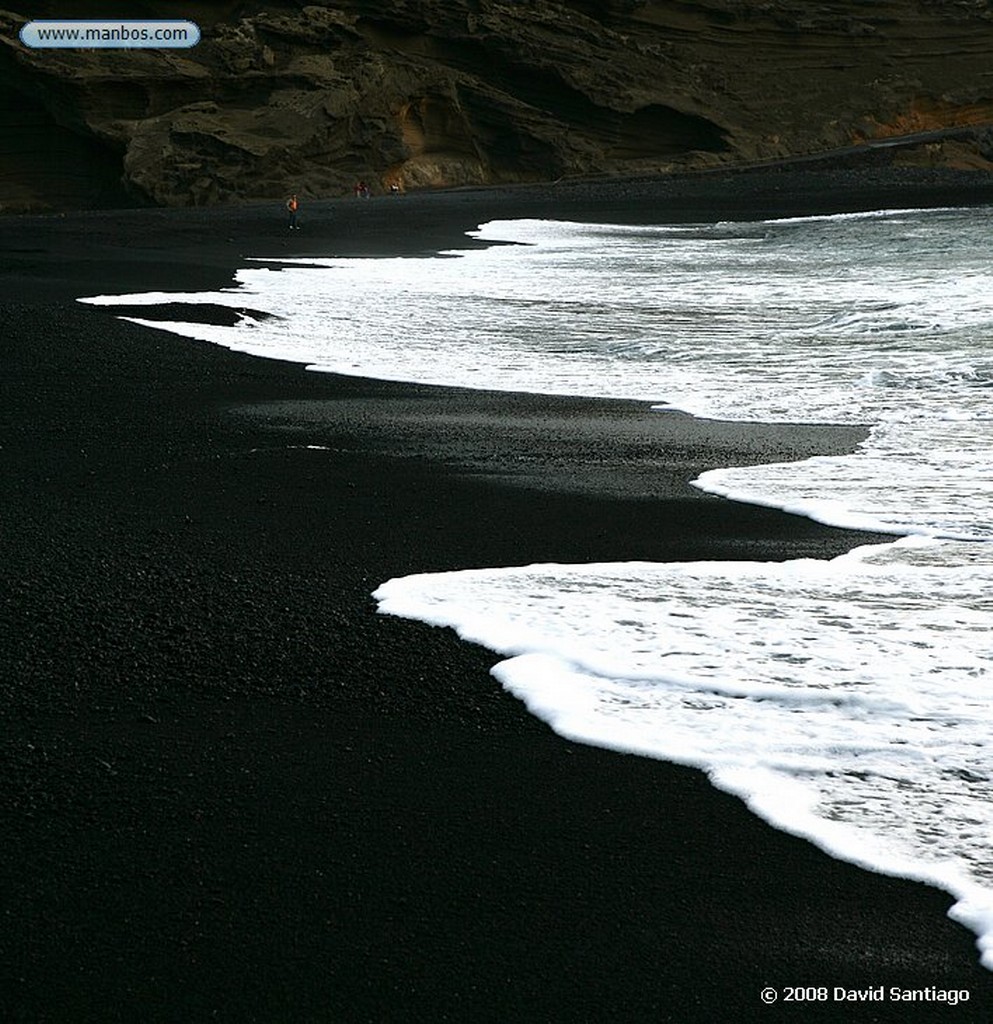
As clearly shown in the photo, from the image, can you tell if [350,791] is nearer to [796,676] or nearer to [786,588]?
[796,676]

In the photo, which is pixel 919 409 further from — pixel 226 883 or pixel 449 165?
pixel 449 165

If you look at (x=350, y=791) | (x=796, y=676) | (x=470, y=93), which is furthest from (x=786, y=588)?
(x=470, y=93)

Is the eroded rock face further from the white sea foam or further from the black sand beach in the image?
the white sea foam

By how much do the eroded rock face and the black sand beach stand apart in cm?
2964

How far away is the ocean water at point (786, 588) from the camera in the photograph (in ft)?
9.30

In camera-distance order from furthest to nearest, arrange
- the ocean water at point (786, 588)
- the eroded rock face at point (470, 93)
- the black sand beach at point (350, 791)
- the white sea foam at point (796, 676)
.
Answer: the eroded rock face at point (470, 93)
the ocean water at point (786, 588)
the white sea foam at point (796, 676)
the black sand beach at point (350, 791)

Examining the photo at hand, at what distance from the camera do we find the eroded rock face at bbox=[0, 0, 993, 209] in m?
33.8

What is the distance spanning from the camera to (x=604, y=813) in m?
2.70

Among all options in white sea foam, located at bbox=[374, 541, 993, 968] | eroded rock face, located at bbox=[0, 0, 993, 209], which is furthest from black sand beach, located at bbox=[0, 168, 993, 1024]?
eroded rock face, located at bbox=[0, 0, 993, 209]

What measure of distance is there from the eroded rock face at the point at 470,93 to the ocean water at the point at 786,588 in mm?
22798

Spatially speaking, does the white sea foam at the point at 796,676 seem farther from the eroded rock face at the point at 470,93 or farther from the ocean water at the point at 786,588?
the eroded rock face at the point at 470,93

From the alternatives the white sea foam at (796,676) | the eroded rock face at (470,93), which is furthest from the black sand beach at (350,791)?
the eroded rock face at (470,93)

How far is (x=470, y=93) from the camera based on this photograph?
40.2 metres

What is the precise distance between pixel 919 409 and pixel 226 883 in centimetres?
600
